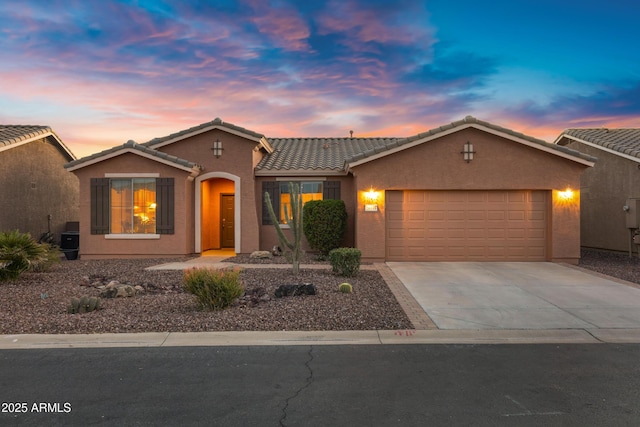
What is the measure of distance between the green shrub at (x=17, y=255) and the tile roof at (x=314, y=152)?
25.1 ft

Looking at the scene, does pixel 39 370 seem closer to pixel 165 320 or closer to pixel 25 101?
pixel 165 320

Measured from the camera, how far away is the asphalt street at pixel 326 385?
3836mm

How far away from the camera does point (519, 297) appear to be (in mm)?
9016

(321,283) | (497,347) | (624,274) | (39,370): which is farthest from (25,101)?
(624,274)

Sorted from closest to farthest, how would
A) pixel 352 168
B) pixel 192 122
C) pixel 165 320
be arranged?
pixel 165 320, pixel 352 168, pixel 192 122

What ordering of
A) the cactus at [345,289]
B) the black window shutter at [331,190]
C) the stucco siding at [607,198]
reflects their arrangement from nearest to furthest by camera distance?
1. the cactus at [345,289]
2. the stucco siding at [607,198]
3. the black window shutter at [331,190]

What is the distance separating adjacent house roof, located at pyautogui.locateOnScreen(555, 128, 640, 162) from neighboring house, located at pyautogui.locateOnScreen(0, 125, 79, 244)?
2217 centimetres

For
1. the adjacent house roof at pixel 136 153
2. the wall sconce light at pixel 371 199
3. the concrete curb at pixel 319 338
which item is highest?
the adjacent house roof at pixel 136 153

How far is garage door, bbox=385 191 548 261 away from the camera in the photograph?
1441 centimetres

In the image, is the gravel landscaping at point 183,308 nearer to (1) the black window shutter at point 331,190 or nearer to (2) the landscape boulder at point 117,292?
(2) the landscape boulder at point 117,292

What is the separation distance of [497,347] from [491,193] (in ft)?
30.8

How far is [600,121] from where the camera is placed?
73.7 ft

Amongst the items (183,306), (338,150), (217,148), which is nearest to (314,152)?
(338,150)

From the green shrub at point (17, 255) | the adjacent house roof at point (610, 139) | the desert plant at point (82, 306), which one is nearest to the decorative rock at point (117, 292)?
the desert plant at point (82, 306)
